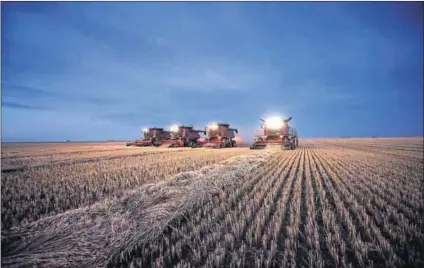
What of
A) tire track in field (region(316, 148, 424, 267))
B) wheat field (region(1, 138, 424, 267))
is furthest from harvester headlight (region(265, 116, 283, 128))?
tire track in field (region(316, 148, 424, 267))

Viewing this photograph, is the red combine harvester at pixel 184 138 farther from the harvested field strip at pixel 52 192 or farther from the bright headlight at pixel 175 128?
the harvested field strip at pixel 52 192

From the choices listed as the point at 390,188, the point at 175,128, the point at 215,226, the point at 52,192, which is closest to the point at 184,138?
the point at 175,128

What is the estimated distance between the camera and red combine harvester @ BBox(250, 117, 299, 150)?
26875 mm

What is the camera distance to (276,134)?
89.0 ft

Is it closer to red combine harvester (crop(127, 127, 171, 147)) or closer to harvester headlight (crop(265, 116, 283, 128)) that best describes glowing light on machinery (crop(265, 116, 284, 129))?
harvester headlight (crop(265, 116, 283, 128))

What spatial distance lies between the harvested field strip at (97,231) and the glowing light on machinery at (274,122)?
2224 cm

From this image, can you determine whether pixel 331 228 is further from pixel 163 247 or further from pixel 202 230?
pixel 163 247

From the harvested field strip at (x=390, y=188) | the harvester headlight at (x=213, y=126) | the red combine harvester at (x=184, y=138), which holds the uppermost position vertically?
the harvester headlight at (x=213, y=126)

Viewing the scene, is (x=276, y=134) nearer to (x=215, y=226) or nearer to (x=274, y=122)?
(x=274, y=122)

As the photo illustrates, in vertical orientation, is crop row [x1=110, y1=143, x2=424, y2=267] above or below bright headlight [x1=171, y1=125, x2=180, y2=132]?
below

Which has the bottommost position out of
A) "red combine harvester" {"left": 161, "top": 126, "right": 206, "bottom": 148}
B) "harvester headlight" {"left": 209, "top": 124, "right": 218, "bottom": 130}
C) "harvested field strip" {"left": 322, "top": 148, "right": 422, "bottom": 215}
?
"harvested field strip" {"left": 322, "top": 148, "right": 422, "bottom": 215}

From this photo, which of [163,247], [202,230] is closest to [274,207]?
[202,230]

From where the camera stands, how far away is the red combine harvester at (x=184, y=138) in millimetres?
33594

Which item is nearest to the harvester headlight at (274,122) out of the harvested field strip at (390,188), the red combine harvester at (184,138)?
the red combine harvester at (184,138)
